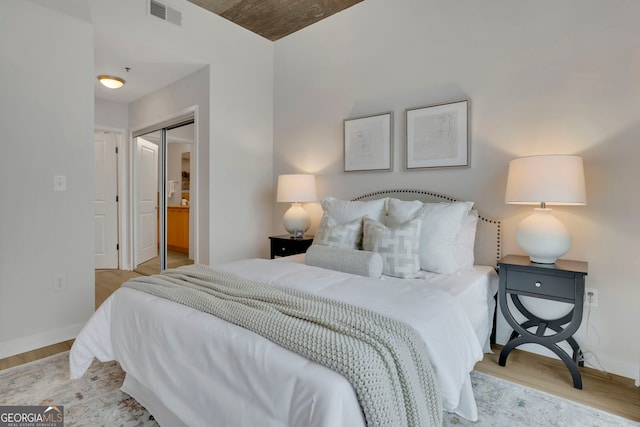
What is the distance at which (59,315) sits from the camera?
2590 mm

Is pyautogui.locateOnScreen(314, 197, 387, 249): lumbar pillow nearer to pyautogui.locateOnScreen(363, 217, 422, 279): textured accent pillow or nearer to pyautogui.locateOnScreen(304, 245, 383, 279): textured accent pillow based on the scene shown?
pyautogui.locateOnScreen(304, 245, 383, 279): textured accent pillow

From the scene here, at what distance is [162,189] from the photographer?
4180mm

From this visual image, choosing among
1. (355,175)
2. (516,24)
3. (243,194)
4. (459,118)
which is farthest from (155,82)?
(516,24)

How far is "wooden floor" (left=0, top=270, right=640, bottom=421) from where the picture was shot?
1.79 metres

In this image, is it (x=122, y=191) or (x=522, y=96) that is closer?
(x=522, y=96)

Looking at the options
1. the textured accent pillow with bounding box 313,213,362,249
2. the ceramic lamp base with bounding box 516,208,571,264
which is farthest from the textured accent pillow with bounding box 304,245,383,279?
the ceramic lamp base with bounding box 516,208,571,264

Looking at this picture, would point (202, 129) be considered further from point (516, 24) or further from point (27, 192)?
point (516, 24)

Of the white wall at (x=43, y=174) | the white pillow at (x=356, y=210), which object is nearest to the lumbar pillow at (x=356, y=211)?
the white pillow at (x=356, y=210)

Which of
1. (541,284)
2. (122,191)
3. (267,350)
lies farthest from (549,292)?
(122,191)

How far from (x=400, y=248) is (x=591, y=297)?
133 cm

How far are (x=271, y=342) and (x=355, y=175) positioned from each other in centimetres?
244

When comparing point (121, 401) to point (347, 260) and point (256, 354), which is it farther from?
point (347, 260)

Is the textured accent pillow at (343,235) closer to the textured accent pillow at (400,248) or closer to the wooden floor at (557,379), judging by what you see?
the textured accent pillow at (400,248)

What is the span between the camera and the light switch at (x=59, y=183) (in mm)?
2531
